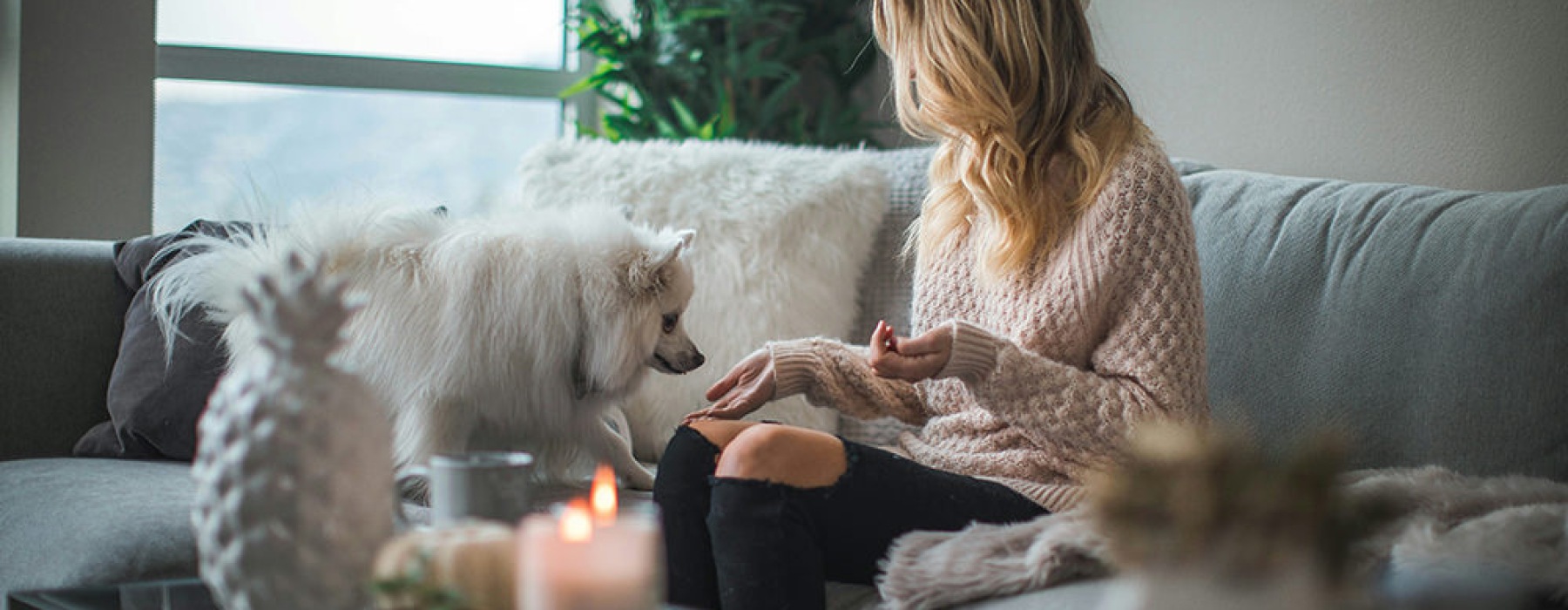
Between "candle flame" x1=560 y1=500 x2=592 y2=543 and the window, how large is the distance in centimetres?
247

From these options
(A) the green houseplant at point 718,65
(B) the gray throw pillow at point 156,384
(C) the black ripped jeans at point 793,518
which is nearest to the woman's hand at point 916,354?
(C) the black ripped jeans at point 793,518

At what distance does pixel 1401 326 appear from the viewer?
5.69ft

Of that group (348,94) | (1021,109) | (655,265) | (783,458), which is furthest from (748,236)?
(348,94)

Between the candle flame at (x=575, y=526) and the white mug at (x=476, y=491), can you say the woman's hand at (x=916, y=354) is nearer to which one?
the white mug at (x=476, y=491)

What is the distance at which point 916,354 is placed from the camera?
157 cm

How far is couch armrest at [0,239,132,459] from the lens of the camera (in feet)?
7.16

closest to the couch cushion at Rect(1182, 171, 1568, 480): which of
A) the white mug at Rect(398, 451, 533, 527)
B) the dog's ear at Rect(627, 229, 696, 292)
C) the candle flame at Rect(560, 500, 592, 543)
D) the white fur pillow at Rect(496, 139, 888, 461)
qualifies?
the white fur pillow at Rect(496, 139, 888, 461)

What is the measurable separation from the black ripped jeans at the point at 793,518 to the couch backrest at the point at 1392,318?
49 cm

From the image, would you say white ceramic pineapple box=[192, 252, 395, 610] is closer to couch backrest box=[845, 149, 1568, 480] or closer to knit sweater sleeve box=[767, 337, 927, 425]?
knit sweater sleeve box=[767, 337, 927, 425]

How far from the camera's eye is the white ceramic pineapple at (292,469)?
0.87 m

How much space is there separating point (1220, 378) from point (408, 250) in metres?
1.23

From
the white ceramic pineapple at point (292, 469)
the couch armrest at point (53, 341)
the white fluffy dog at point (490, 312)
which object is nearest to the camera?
the white ceramic pineapple at point (292, 469)

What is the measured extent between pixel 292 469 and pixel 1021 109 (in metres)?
1.17

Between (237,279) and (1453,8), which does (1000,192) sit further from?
(237,279)
